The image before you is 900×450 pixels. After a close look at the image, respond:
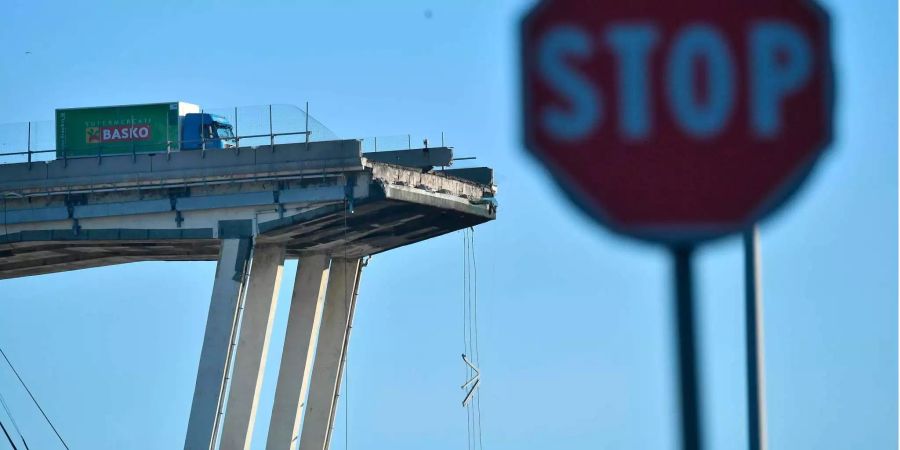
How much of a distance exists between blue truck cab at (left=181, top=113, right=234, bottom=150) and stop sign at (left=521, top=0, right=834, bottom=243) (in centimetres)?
6434

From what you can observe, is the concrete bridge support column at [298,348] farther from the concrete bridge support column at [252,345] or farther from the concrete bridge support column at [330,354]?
the concrete bridge support column at [252,345]

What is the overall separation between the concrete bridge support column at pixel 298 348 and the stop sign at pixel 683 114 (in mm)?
73981

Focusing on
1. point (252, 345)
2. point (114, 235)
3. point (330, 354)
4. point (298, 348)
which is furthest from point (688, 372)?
point (330, 354)

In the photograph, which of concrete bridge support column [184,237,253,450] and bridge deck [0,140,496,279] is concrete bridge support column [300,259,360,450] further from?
concrete bridge support column [184,237,253,450]

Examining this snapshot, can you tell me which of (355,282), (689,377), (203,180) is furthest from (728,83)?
(355,282)

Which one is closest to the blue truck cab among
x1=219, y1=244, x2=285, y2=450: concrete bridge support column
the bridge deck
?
the bridge deck

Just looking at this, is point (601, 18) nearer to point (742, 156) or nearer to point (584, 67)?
point (584, 67)

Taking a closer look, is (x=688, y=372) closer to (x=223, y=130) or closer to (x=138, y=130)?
(x=223, y=130)

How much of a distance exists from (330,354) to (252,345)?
10007 mm

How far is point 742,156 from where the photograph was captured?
32.0ft

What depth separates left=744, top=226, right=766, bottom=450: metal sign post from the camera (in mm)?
10086

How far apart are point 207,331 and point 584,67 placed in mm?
66663

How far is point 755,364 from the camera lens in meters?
10.1

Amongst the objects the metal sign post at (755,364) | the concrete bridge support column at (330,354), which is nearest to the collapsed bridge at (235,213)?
the concrete bridge support column at (330,354)
